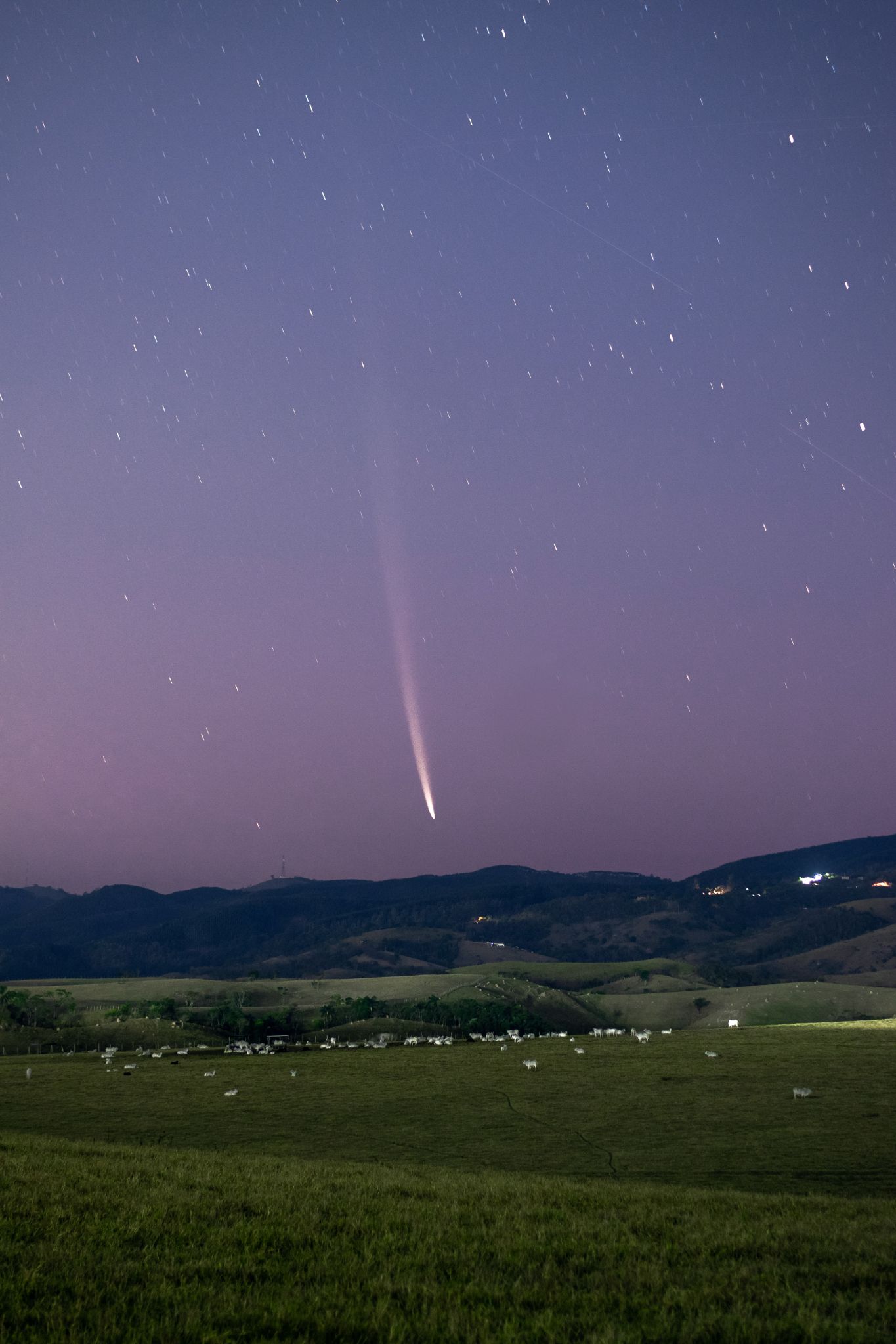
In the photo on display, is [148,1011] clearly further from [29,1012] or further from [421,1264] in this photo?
[421,1264]

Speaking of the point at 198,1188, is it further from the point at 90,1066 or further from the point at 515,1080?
the point at 90,1066

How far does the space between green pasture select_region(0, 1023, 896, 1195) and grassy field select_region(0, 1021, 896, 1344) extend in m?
0.28

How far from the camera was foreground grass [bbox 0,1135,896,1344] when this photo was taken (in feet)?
33.8

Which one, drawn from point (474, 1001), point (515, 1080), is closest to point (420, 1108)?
point (515, 1080)

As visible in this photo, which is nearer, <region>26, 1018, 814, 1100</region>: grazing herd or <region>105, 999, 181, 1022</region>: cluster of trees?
<region>26, 1018, 814, 1100</region>: grazing herd

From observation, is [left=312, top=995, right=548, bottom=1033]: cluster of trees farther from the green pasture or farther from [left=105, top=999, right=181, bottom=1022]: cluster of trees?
the green pasture

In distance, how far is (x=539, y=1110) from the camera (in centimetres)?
4309

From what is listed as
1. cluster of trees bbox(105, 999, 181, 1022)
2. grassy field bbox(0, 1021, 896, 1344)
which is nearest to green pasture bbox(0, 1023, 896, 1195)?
grassy field bbox(0, 1021, 896, 1344)

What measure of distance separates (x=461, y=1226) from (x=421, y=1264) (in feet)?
9.59

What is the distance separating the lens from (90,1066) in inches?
2657

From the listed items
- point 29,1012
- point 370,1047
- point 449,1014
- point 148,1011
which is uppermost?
point 370,1047

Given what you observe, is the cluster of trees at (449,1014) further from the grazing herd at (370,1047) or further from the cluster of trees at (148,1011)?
the grazing herd at (370,1047)

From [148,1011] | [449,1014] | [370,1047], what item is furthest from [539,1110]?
[148,1011]

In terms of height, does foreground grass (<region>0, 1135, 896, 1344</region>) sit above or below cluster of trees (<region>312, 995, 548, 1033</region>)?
above
